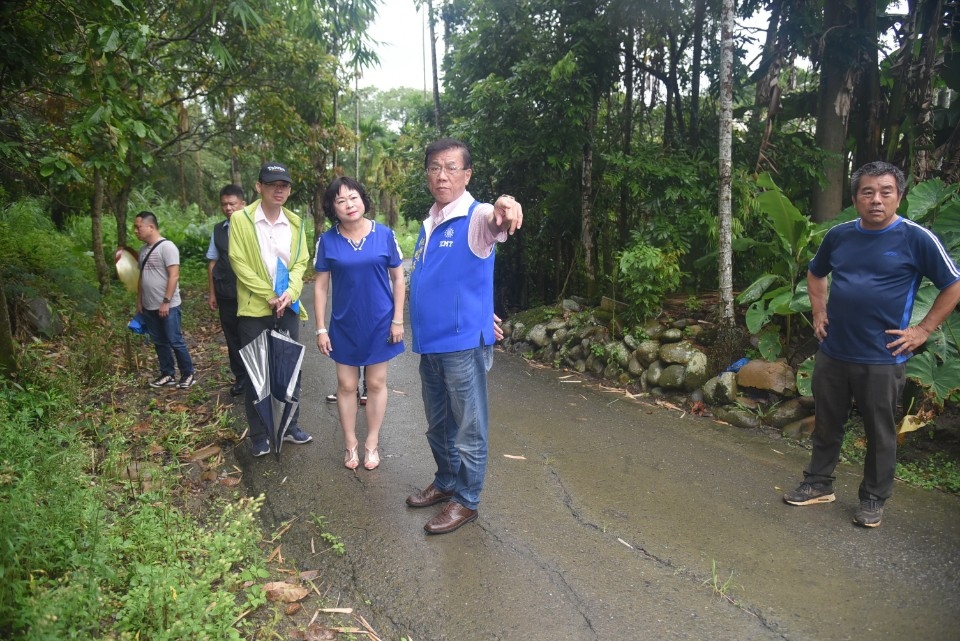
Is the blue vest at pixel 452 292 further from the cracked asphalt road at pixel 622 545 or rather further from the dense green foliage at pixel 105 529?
the dense green foliage at pixel 105 529

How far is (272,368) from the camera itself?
448 centimetres

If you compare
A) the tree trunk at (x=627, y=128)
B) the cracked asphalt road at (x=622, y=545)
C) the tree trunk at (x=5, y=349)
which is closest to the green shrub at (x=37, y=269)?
the tree trunk at (x=5, y=349)

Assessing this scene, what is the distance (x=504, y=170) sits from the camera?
985 cm

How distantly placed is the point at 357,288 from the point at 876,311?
3.02 m

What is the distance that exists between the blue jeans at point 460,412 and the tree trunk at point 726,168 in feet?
12.1

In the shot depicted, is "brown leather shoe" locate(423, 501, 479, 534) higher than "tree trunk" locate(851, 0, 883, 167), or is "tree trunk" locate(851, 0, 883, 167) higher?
"tree trunk" locate(851, 0, 883, 167)

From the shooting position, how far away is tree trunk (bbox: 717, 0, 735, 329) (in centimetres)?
609

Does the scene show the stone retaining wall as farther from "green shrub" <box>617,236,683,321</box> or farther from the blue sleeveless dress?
the blue sleeveless dress

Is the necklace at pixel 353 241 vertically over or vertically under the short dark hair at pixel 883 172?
under

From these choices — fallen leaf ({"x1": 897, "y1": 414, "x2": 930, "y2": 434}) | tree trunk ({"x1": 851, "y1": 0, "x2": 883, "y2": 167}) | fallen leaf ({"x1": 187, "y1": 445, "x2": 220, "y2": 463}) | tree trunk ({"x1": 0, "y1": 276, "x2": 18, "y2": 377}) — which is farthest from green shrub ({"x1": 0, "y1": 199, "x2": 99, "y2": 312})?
tree trunk ({"x1": 851, "y1": 0, "x2": 883, "y2": 167})

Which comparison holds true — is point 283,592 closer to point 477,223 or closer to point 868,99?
point 477,223

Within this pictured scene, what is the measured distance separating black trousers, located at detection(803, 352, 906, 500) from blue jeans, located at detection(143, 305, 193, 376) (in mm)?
5495

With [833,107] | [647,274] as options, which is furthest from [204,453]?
[833,107]

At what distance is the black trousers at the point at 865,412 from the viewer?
12.1 ft
